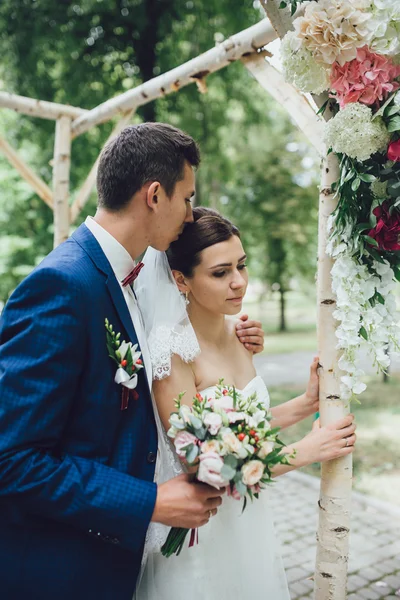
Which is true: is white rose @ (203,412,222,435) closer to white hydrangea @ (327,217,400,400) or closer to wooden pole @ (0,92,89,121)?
white hydrangea @ (327,217,400,400)

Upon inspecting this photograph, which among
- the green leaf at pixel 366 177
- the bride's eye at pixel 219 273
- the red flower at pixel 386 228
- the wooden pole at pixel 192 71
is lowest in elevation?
the red flower at pixel 386 228

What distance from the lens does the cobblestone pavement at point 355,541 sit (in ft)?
13.1

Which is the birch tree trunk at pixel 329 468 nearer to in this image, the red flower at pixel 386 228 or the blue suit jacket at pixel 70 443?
the red flower at pixel 386 228

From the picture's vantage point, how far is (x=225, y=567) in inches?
96.6

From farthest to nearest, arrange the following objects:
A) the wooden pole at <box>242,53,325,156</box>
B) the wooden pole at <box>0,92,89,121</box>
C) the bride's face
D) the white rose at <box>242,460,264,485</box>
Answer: the wooden pole at <box>0,92,89,121</box> → the wooden pole at <box>242,53,325,156</box> → the bride's face → the white rose at <box>242,460,264,485</box>

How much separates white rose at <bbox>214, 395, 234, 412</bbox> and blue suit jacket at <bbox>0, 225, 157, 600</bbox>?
0.32 meters

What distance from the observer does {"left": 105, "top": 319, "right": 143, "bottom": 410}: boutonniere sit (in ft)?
6.07

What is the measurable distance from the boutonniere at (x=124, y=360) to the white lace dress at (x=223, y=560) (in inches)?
18.2

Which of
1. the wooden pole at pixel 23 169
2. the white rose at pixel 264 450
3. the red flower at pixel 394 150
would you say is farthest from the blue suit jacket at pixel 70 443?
the wooden pole at pixel 23 169

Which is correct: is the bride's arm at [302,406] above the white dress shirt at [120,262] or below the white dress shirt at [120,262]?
below

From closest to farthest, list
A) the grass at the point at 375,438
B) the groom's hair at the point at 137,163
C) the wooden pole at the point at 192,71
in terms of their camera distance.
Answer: the groom's hair at the point at 137,163, the wooden pole at the point at 192,71, the grass at the point at 375,438

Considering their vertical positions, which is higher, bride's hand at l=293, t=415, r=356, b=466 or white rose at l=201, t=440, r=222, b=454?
bride's hand at l=293, t=415, r=356, b=466

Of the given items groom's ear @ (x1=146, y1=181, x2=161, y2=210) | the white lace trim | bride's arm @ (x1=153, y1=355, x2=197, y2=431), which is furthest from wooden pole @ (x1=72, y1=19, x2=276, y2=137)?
bride's arm @ (x1=153, y1=355, x2=197, y2=431)

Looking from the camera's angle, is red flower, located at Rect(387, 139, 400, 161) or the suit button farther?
the suit button
